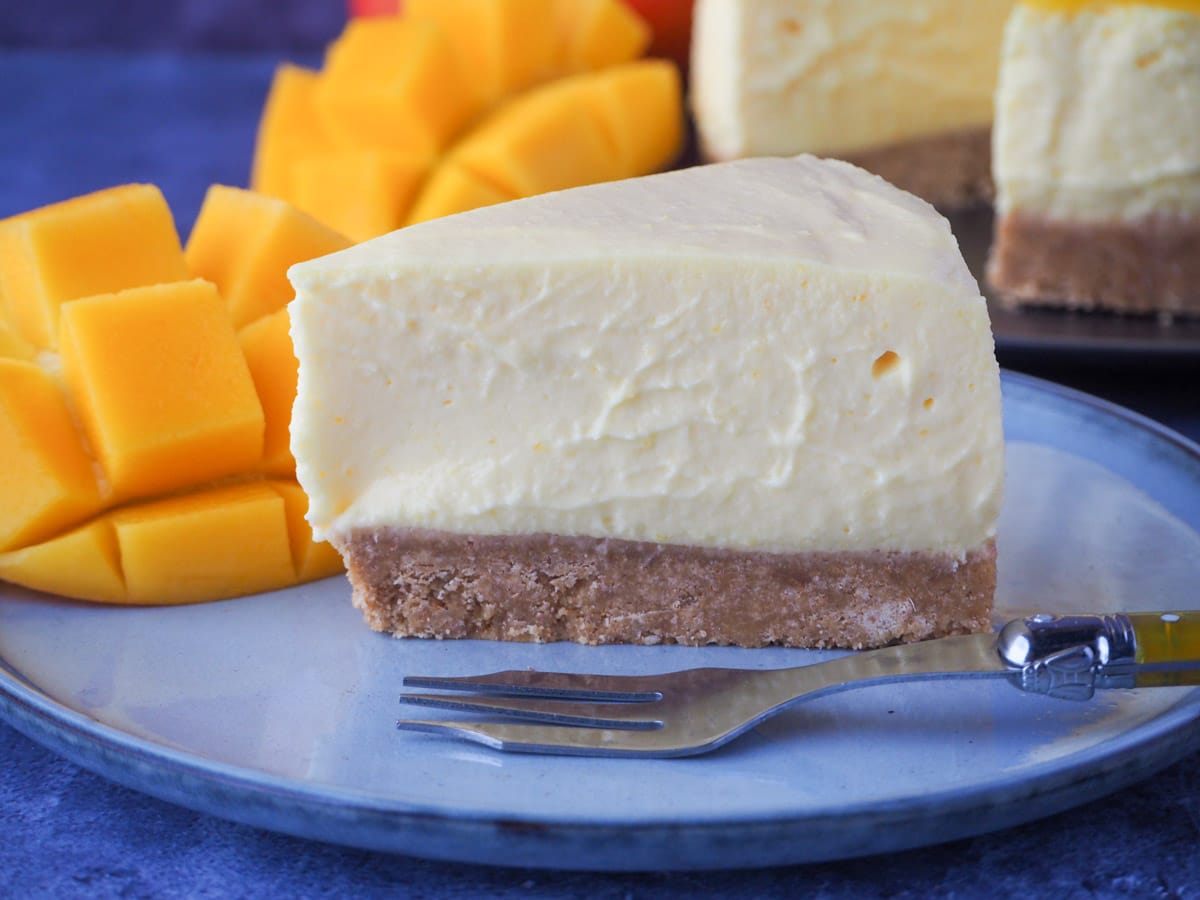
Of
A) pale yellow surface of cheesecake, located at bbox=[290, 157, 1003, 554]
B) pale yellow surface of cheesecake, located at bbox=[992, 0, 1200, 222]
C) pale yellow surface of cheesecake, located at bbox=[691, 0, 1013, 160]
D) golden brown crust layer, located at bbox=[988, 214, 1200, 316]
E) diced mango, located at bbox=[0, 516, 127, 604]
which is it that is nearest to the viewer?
pale yellow surface of cheesecake, located at bbox=[290, 157, 1003, 554]

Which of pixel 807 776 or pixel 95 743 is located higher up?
pixel 95 743

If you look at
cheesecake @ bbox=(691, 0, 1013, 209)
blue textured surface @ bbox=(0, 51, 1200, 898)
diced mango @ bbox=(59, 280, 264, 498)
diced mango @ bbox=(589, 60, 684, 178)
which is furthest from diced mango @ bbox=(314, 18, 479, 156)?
blue textured surface @ bbox=(0, 51, 1200, 898)

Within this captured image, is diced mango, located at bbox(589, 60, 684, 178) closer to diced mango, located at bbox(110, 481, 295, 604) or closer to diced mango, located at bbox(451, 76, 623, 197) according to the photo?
diced mango, located at bbox(451, 76, 623, 197)

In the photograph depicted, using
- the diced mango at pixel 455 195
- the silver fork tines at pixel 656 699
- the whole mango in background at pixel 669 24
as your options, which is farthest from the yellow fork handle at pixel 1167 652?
the whole mango in background at pixel 669 24

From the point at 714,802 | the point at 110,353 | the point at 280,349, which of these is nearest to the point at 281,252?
the point at 280,349

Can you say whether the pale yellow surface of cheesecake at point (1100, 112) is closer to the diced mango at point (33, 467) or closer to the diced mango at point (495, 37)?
the diced mango at point (495, 37)

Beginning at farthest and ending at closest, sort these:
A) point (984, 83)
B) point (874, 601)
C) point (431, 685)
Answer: point (984, 83) → point (874, 601) → point (431, 685)

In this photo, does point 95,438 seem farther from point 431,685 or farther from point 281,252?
point 431,685

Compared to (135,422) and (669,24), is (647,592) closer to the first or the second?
(135,422)
